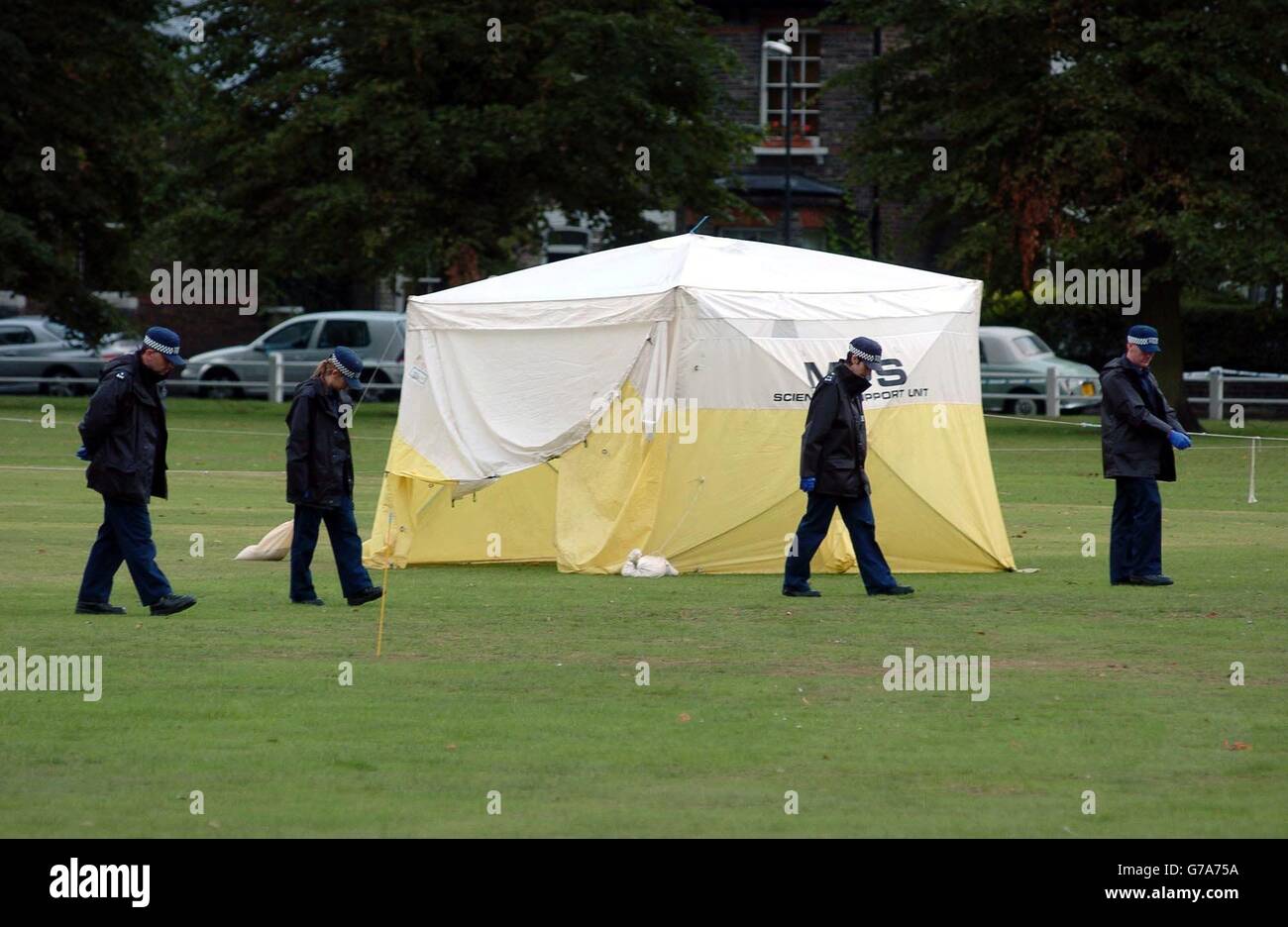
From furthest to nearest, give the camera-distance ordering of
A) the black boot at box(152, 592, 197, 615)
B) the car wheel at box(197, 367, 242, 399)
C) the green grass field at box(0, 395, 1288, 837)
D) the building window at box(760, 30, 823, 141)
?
1. the building window at box(760, 30, 823, 141)
2. the car wheel at box(197, 367, 242, 399)
3. the black boot at box(152, 592, 197, 615)
4. the green grass field at box(0, 395, 1288, 837)

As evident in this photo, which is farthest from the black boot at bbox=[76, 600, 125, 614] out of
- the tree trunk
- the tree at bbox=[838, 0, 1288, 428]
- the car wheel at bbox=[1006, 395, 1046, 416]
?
the car wheel at bbox=[1006, 395, 1046, 416]

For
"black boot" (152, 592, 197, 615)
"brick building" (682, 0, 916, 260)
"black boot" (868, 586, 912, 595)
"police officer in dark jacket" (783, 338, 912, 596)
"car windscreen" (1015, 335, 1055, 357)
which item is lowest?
"black boot" (868, 586, 912, 595)

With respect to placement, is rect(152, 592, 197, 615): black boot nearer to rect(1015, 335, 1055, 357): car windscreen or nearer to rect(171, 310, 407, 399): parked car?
rect(171, 310, 407, 399): parked car

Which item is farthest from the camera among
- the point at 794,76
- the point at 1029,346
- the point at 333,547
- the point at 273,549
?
the point at 794,76

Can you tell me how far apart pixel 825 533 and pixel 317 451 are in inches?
147

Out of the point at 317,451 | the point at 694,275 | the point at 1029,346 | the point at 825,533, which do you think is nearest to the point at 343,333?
the point at 1029,346

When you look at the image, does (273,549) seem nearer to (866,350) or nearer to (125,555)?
(125,555)

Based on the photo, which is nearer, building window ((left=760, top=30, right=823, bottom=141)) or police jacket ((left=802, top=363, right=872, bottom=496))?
police jacket ((left=802, top=363, right=872, bottom=496))

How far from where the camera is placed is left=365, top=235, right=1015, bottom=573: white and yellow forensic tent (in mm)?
17031

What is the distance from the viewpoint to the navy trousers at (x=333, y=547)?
1446 centimetres

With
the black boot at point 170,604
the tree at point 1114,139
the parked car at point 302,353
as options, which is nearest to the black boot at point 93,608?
the black boot at point 170,604

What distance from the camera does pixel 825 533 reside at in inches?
607

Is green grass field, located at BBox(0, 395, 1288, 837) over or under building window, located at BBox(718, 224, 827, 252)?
under
